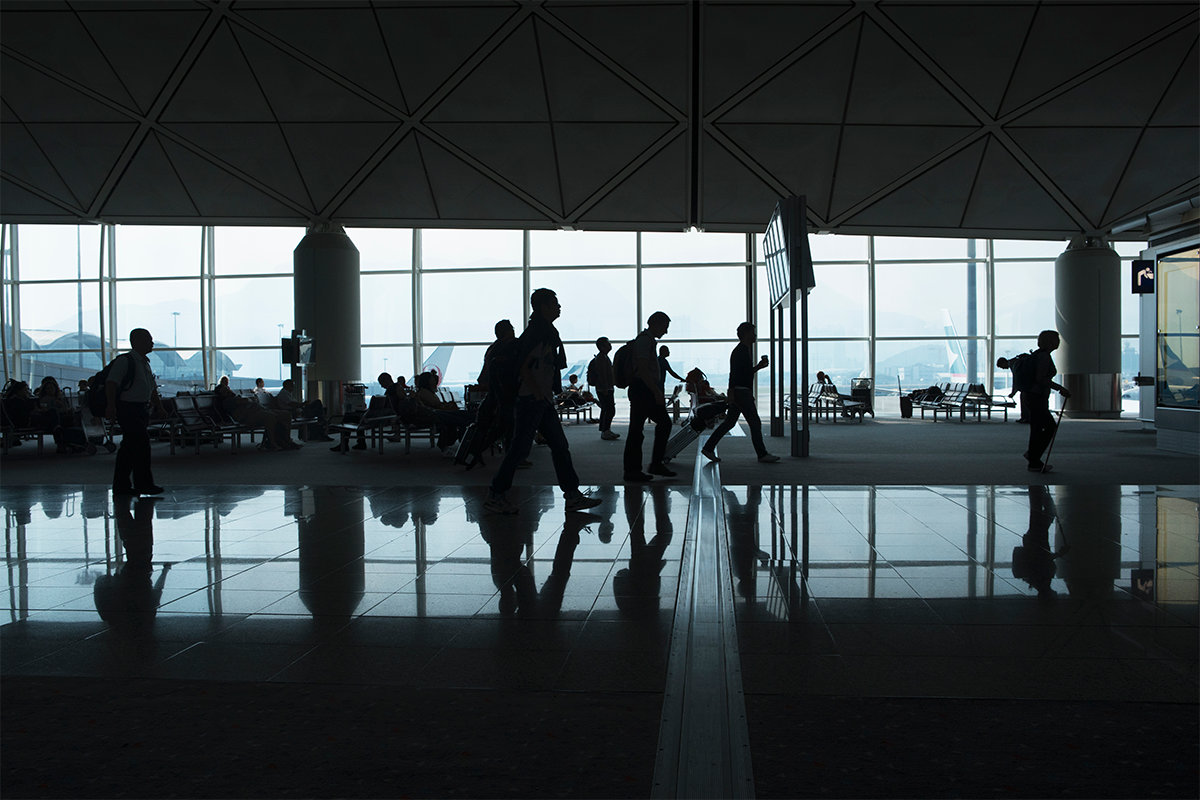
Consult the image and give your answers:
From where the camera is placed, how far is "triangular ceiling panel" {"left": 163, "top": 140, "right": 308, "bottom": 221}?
18281 mm

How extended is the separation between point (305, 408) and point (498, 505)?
1055cm

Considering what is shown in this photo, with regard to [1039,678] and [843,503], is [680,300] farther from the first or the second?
[1039,678]

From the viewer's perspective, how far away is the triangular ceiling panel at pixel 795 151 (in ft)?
56.1

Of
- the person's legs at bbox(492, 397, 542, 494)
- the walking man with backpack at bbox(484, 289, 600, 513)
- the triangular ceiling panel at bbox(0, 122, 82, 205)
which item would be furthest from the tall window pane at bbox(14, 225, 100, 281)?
the person's legs at bbox(492, 397, 542, 494)

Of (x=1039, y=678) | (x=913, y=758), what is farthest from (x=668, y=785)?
(x=1039, y=678)

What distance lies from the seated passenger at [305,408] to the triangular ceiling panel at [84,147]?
707 cm

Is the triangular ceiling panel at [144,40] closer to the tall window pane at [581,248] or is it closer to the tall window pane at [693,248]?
the tall window pane at [581,248]

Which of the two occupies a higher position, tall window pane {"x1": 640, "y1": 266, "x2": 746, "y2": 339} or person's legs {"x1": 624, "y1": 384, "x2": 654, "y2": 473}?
tall window pane {"x1": 640, "y1": 266, "x2": 746, "y2": 339}

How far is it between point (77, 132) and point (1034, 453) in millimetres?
19526

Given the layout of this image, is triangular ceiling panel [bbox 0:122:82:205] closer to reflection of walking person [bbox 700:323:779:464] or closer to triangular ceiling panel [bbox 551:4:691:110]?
triangular ceiling panel [bbox 551:4:691:110]

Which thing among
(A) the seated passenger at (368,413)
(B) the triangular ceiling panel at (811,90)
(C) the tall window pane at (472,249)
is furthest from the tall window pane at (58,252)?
(B) the triangular ceiling panel at (811,90)

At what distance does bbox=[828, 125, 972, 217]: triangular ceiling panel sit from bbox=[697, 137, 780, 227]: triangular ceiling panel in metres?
1.63

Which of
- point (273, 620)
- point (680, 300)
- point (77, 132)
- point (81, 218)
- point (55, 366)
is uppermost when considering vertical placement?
point (77, 132)

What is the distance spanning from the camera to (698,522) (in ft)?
19.1
